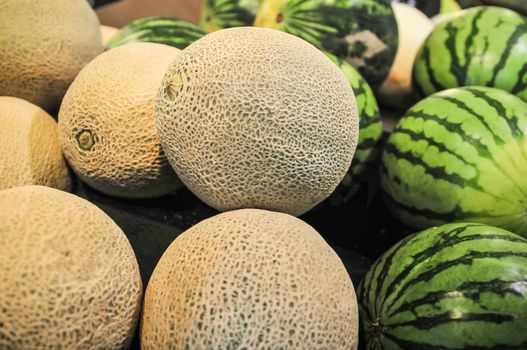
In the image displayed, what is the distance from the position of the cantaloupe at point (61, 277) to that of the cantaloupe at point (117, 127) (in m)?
0.16

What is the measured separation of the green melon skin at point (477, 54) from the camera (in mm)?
1032

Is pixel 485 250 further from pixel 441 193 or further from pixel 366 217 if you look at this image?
pixel 366 217

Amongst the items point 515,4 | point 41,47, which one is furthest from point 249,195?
point 515,4

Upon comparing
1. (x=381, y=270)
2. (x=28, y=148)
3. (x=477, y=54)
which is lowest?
(x=381, y=270)

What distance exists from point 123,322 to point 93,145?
0.30 meters

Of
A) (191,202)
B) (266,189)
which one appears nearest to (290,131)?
(266,189)

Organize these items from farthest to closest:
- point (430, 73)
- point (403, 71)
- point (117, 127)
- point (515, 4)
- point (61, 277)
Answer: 1. point (515, 4)
2. point (403, 71)
3. point (430, 73)
4. point (117, 127)
5. point (61, 277)

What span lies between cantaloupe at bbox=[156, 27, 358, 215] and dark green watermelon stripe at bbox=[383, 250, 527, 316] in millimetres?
177

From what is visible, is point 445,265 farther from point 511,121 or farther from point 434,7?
point 434,7

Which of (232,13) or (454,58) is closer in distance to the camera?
(454,58)

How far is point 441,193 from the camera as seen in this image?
0.86m

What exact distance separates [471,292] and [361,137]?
0.41 meters

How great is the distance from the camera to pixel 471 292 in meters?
0.65

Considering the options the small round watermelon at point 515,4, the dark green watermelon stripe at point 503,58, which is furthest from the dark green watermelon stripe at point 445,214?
the small round watermelon at point 515,4
